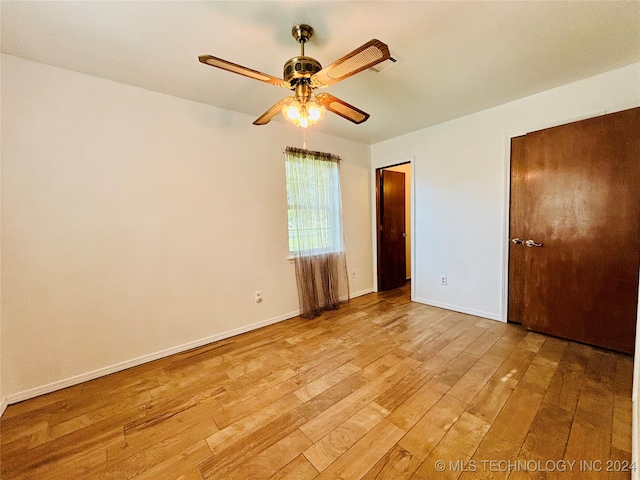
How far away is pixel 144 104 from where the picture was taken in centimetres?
223

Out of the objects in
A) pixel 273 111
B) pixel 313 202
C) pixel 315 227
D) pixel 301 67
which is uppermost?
pixel 301 67

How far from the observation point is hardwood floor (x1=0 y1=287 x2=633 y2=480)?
127 cm

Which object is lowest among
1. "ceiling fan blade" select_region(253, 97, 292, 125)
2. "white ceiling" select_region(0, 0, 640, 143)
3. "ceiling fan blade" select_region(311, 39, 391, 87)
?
"ceiling fan blade" select_region(253, 97, 292, 125)

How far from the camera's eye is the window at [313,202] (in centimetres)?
317

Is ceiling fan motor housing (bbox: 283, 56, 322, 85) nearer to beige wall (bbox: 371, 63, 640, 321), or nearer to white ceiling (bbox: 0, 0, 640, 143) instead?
white ceiling (bbox: 0, 0, 640, 143)

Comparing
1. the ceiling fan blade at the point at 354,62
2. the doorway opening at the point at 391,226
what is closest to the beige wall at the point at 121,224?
the ceiling fan blade at the point at 354,62

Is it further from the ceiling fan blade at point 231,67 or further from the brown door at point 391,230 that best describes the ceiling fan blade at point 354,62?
the brown door at point 391,230

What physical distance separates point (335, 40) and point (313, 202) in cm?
187

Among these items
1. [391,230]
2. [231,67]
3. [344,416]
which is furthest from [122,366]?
[391,230]

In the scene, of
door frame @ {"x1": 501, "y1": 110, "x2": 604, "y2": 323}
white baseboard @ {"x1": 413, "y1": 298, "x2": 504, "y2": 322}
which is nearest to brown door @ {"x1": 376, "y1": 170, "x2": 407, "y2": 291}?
white baseboard @ {"x1": 413, "y1": 298, "x2": 504, "y2": 322}

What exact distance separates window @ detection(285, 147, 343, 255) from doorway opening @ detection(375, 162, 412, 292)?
901 millimetres

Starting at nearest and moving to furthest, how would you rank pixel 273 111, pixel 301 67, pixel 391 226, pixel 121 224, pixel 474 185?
1. pixel 301 67
2. pixel 273 111
3. pixel 121 224
4. pixel 474 185
5. pixel 391 226

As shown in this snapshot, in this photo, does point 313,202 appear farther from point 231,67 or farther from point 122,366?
point 122,366

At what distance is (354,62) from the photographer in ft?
4.32
